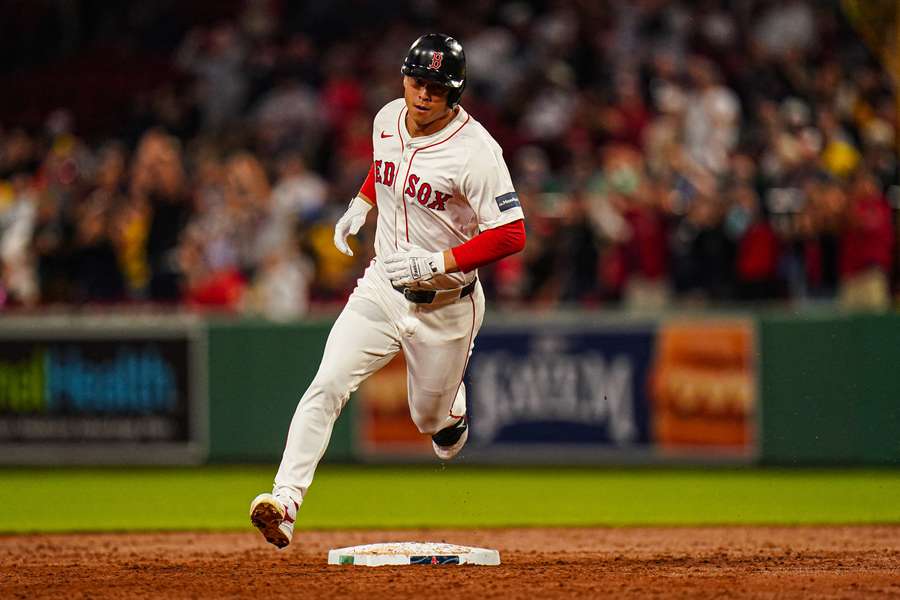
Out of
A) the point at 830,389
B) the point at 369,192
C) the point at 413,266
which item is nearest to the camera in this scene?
the point at 413,266

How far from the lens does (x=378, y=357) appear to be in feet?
23.7

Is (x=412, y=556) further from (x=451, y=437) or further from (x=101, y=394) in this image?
(x=101, y=394)

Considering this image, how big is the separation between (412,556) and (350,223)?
5.69ft

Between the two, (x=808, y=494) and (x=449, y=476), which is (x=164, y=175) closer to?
(x=449, y=476)

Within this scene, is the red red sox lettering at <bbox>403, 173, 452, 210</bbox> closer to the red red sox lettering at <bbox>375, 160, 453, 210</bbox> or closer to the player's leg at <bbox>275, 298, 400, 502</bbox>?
the red red sox lettering at <bbox>375, 160, 453, 210</bbox>

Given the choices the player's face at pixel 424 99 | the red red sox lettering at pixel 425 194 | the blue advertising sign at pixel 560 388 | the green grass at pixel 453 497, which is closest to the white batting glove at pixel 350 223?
the red red sox lettering at pixel 425 194

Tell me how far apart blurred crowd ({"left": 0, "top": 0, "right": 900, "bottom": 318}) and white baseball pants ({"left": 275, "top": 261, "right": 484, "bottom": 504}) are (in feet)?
20.5

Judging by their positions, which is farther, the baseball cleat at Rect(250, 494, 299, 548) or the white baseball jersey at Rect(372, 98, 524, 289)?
the white baseball jersey at Rect(372, 98, 524, 289)

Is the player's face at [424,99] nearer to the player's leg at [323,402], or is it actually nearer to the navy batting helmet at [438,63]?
the navy batting helmet at [438,63]

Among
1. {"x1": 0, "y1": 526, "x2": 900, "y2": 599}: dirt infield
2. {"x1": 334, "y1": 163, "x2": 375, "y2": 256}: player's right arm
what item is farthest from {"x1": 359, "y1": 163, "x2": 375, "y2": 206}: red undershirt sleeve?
{"x1": 0, "y1": 526, "x2": 900, "y2": 599}: dirt infield

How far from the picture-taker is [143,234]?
49.9 ft

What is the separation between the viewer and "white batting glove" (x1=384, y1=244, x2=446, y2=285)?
271 inches

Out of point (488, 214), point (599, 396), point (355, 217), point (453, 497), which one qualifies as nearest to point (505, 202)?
point (488, 214)

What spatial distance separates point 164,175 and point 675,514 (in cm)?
725
